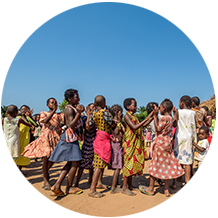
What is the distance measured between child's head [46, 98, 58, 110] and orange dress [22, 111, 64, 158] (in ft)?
0.60

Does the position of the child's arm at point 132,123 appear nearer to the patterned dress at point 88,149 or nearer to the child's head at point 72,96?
the patterned dress at point 88,149

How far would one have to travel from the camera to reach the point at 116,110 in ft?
15.7

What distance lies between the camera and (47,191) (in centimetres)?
489

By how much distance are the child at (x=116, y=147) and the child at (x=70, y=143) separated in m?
0.81

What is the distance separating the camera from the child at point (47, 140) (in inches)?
193

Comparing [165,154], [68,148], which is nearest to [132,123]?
[165,154]

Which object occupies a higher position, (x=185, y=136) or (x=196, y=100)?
(x=196, y=100)

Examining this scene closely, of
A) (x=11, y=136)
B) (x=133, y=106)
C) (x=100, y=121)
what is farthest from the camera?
(x=11, y=136)

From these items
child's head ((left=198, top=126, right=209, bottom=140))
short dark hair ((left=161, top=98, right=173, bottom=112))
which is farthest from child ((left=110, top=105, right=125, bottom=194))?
child's head ((left=198, top=126, right=209, bottom=140))

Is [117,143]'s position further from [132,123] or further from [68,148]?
[68,148]

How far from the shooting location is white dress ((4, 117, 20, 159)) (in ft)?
17.7

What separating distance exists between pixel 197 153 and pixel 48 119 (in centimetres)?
380

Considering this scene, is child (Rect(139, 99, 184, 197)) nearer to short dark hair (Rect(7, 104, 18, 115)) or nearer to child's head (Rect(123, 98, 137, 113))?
child's head (Rect(123, 98, 137, 113))

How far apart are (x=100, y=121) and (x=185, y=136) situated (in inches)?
79.3
